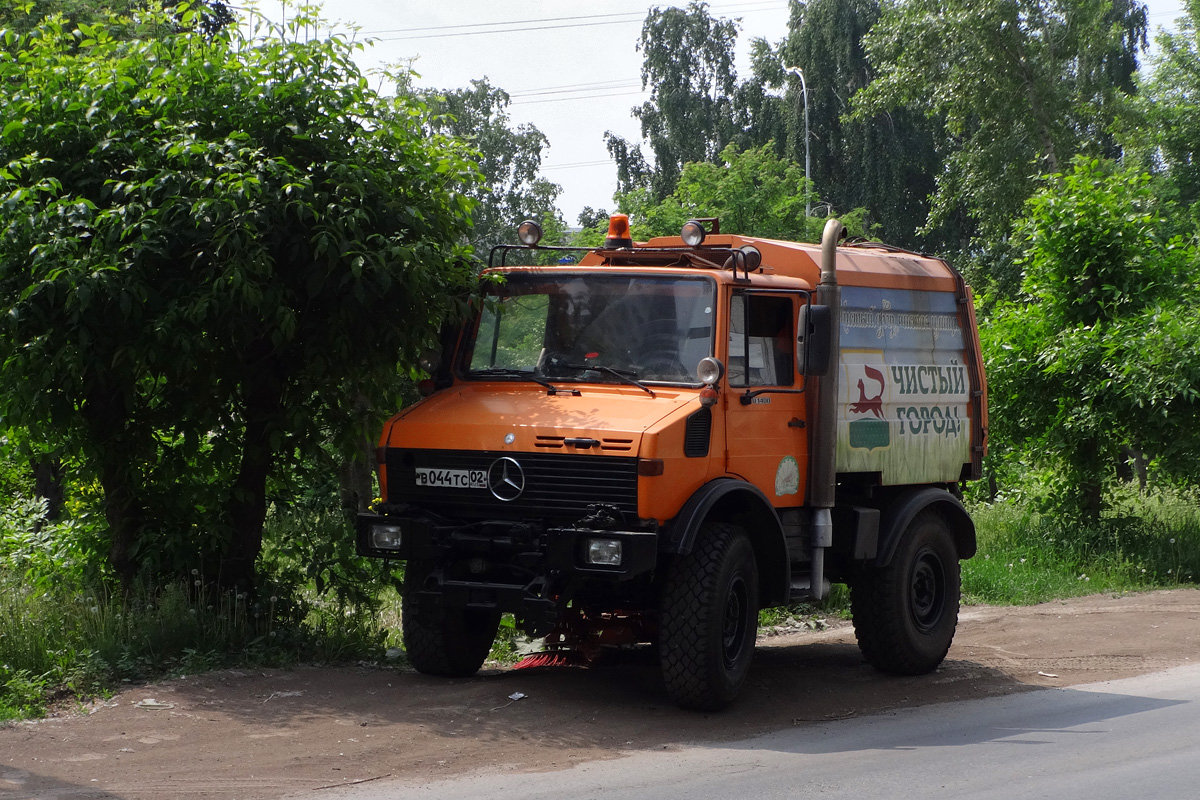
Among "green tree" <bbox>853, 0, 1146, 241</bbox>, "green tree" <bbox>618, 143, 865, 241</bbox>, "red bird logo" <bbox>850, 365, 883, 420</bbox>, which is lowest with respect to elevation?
"red bird logo" <bbox>850, 365, 883, 420</bbox>

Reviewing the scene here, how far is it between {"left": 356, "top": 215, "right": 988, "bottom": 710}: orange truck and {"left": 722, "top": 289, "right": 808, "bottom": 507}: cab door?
14mm

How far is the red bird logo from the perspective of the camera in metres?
8.76

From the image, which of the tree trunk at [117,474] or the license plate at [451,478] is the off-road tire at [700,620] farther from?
the tree trunk at [117,474]

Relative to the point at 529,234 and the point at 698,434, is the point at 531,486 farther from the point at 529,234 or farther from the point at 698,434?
the point at 529,234

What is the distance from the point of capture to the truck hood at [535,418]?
283 inches

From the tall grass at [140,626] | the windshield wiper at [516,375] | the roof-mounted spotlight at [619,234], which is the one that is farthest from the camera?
the roof-mounted spotlight at [619,234]

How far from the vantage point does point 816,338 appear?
7941 millimetres

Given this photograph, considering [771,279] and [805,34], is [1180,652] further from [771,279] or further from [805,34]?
[805,34]

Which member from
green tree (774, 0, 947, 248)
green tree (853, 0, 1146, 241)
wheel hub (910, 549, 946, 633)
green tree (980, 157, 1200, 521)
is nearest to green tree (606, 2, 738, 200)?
green tree (774, 0, 947, 248)

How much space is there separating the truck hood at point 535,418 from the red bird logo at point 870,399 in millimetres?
1676

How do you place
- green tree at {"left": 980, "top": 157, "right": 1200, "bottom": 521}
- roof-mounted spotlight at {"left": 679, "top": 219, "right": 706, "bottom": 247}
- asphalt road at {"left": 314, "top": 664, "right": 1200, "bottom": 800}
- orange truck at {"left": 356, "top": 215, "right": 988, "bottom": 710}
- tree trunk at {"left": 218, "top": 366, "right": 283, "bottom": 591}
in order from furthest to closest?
green tree at {"left": 980, "top": 157, "right": 1200, "bottom": 521}
tree trunk at {"left": 218, "top": 366, "right": 283, "bottom": 591}
roof-mounted spotlight at {"left": 679, "top": 219, "right": 706, "bottom": 247}
orange truck at {"left": 356, "top": 215, "right": 988, "bottom": 710}
asphalt road at {"left": 314, "top": 664, "right": 1200, "bottom": 800}

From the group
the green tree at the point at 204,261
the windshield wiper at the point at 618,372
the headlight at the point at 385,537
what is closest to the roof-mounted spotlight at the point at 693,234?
A: the windshield wiper at the point at 618,372

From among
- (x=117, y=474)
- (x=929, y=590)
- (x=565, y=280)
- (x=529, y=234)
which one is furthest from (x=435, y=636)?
(x=929, y=590)

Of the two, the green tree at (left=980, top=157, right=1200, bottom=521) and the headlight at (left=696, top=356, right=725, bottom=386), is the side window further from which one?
the green tree at (left=980, top=157, right=1200, bottom=521)
